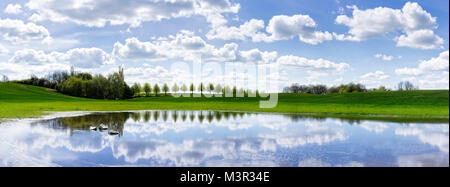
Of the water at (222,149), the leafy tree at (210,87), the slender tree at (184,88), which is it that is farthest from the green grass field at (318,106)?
the slender tree at (184,88)

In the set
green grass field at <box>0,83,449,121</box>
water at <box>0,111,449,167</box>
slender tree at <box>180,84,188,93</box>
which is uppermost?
slender tree at <box>180,84,188,93</box>

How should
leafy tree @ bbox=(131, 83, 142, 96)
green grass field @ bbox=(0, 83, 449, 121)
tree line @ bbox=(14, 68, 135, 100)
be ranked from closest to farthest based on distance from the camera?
green grass field @ bbox=(0, 83, 449, 121) < tree line @ bbox=(14, 68, 135, 100) < leafy tree @ bbox=(131, 83, 142, 96)

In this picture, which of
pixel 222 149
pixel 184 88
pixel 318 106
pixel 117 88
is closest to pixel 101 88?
pixel 117 88

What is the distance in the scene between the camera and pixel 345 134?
19.3 meters

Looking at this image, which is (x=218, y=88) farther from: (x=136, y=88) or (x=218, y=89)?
(x=136, y=88)

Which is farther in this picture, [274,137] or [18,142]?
[274,137]

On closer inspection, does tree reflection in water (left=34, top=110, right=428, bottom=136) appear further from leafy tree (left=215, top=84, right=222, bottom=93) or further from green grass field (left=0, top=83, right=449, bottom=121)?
leafy tree (left=215, top=84, right=222, bottom=93)

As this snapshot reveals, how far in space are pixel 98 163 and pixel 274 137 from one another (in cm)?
1037

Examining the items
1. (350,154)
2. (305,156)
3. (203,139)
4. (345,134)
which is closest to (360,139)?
(345,134)

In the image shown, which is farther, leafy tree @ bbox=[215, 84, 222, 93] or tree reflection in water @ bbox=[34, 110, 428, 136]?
leafy tree @ bbox=[215, 84, 222, 93]

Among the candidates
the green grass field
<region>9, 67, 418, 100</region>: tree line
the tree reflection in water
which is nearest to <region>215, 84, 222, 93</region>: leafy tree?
<region>9, 67, 418, 100</region>: tree line

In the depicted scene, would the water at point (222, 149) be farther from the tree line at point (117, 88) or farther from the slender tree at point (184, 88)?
the slender tree at point (184, 88)
